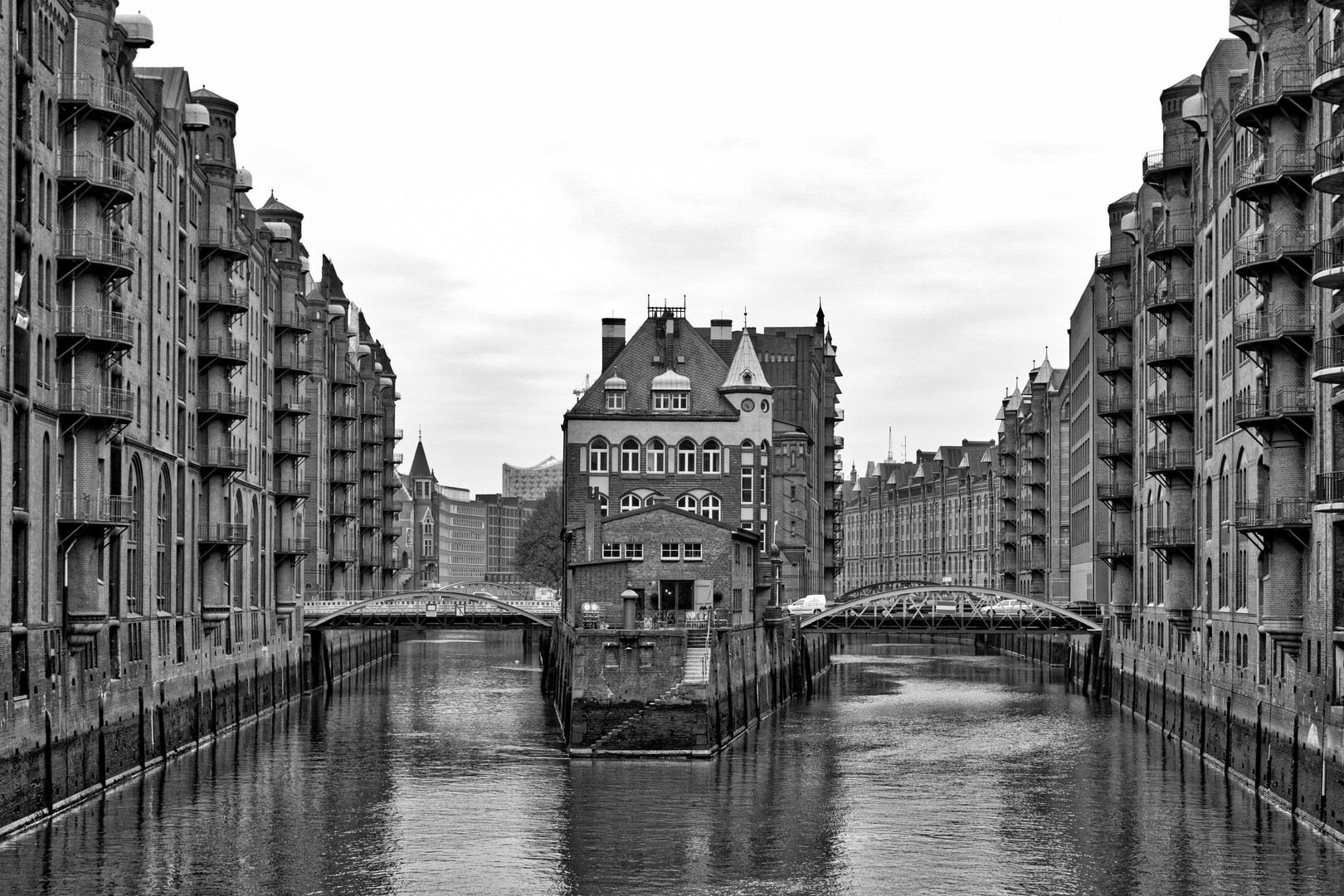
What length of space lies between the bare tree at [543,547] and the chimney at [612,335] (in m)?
47.2

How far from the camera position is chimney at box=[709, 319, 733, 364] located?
115188mm

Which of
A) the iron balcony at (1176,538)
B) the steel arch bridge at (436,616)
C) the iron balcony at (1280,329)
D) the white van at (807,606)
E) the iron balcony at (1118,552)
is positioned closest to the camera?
the iron balcony at (1280,329)

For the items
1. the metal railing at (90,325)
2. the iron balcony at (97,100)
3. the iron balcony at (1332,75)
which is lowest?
the metal railing at (90,325)

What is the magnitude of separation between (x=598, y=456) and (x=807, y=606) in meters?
19.3

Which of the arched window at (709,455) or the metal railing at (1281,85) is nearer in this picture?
the metal railing at (1281,85)

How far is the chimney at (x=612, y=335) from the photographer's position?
113688mm

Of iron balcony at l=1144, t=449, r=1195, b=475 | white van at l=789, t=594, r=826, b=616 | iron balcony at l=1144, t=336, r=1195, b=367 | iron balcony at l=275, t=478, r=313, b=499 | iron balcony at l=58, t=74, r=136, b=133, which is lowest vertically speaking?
white van at l=789, t=594, r=826, b=616

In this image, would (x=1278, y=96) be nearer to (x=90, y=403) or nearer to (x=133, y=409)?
(x=90, y=403)

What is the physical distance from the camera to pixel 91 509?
57.3 meters

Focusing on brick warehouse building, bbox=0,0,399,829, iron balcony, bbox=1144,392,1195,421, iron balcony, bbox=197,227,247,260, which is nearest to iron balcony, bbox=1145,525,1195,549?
iron balcony, bbox=1144,392,1195,421

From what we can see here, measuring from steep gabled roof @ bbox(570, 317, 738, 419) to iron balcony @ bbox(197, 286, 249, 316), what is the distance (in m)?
27.3

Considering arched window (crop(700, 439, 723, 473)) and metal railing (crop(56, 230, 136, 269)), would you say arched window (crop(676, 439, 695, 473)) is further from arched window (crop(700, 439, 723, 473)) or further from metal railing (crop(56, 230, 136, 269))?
metal railing (crop(56, 230, 136, 269))

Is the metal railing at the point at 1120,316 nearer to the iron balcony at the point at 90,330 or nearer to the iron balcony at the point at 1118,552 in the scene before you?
the iron balcony at the point at 1118,552

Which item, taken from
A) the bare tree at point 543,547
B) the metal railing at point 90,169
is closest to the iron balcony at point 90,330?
the metal railing at point 90,169
